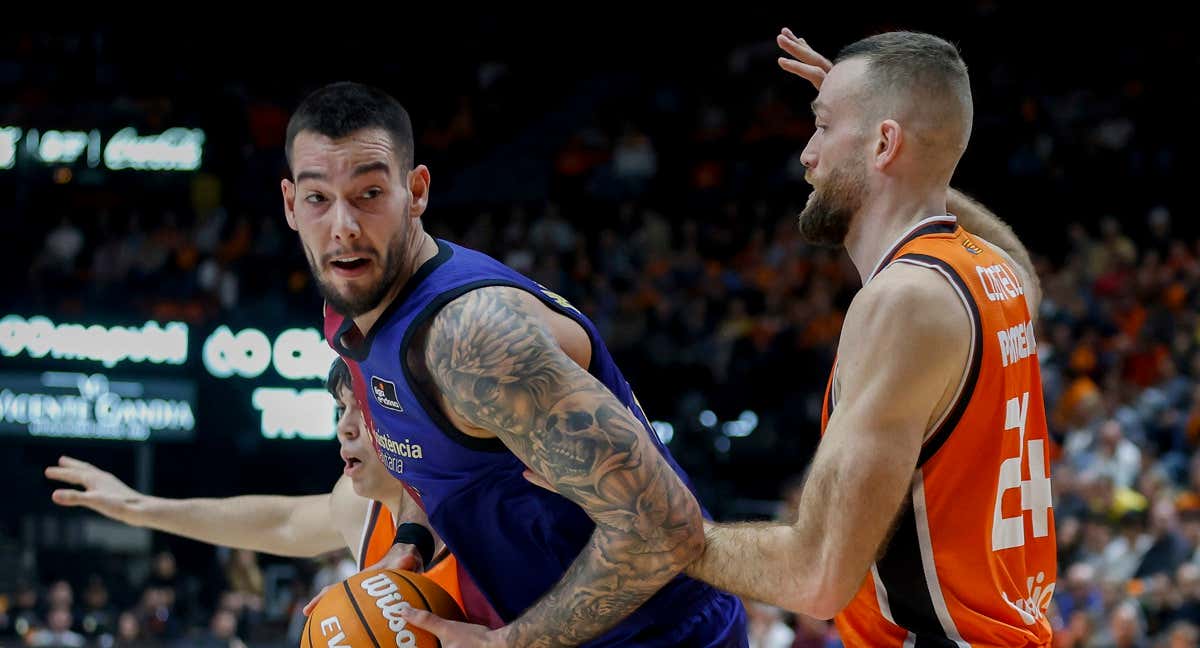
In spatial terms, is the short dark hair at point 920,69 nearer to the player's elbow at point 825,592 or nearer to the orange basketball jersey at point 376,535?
the player's elbow at point 825,592

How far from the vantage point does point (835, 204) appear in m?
3.28

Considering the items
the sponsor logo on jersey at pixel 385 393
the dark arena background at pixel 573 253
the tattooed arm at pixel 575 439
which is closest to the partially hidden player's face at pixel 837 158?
the tattooed arm at pixel 575 439

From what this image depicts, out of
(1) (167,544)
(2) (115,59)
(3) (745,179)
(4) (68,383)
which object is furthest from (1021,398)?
(2) (115,59)

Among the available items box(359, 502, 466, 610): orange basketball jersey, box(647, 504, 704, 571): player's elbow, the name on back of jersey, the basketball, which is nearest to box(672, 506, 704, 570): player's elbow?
box(647, 504, 704, 571): player's elbow

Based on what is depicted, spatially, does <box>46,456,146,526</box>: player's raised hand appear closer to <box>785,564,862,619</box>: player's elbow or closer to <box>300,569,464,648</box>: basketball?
<box>300,569,464,648</box>: basketball

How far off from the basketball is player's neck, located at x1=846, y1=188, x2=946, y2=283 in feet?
4.32

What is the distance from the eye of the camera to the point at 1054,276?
1336cm

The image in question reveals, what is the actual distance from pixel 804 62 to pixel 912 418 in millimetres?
1439

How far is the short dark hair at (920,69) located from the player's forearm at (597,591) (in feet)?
3.79

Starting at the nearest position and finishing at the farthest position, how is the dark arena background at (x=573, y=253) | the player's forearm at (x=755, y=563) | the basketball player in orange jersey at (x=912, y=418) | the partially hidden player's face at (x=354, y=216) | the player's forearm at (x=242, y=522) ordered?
the basketball player in orange jersey at (x=912, y=418), the player's forearm at (x=755, y=563), the partially hidden player's face at (x=354, y=216), the player's forearm at (x=242, y=522), the dark arena background at (x=573, y=253)

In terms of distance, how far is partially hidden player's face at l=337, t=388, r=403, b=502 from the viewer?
434cm

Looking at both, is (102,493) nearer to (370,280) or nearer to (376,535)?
(376,535)

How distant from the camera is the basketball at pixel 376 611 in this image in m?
3.32

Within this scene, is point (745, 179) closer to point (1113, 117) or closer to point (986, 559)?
point (1113, 117)
